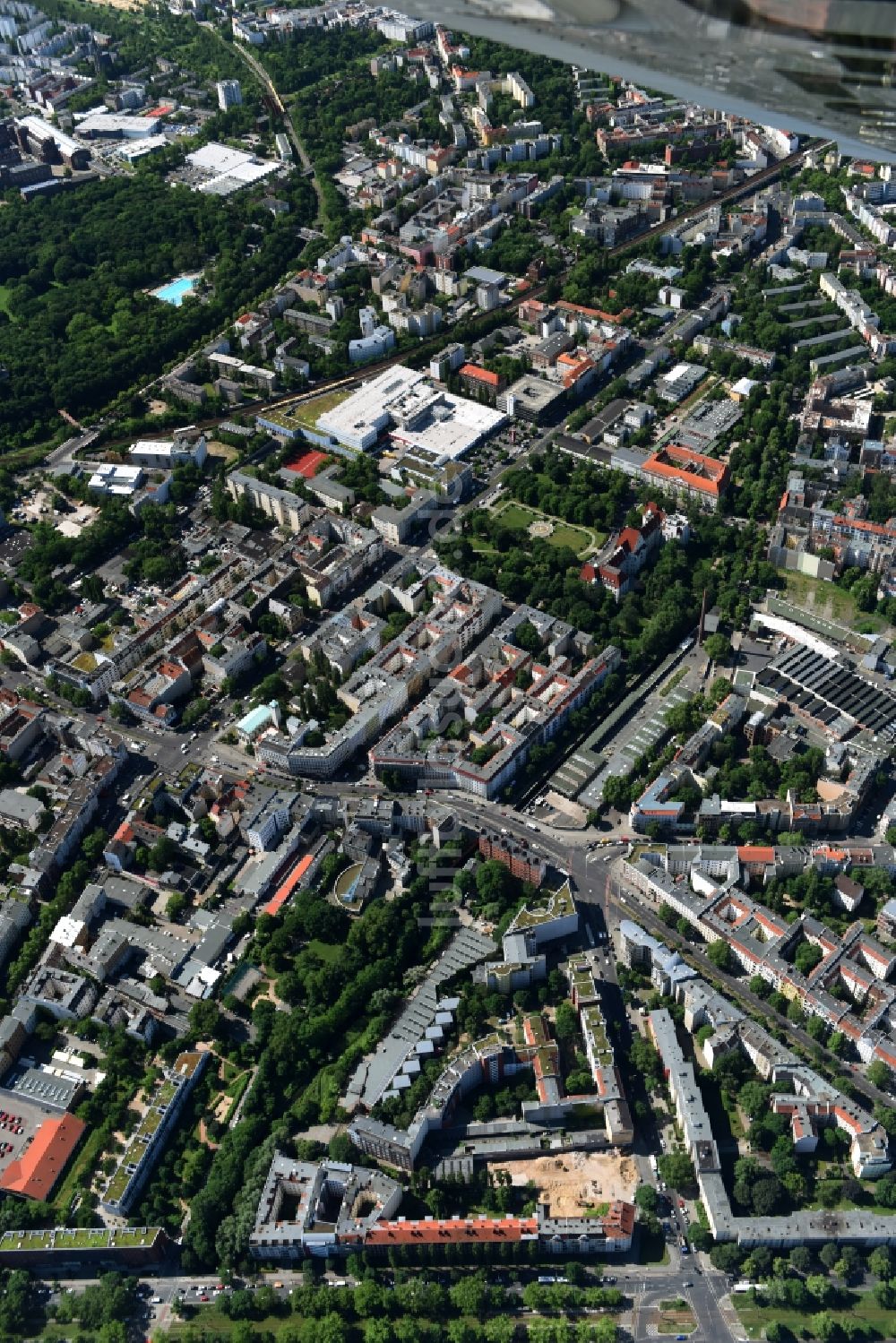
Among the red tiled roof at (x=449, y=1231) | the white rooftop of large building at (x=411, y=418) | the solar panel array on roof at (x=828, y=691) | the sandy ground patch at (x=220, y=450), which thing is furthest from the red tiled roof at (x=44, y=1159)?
the white rooftop of large building at (x=411, y=418)

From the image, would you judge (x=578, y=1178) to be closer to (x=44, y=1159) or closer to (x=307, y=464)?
(x=44, y=1159)

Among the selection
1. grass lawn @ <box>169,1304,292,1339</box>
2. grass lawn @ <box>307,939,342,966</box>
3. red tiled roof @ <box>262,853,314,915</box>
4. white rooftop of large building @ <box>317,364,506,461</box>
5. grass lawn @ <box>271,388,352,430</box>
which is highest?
white rooftop of large building @ <box>317,364,506,461</box>

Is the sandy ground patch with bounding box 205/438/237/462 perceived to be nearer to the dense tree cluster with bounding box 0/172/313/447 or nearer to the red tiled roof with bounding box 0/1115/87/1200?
the dense tree cluster with bounding box 0/172/313/447

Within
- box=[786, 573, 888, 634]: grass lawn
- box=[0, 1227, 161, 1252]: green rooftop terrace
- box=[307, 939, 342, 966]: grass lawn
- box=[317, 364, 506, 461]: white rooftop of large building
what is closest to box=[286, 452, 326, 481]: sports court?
box=[317, 364, 506, 461]: white rooftop of large building

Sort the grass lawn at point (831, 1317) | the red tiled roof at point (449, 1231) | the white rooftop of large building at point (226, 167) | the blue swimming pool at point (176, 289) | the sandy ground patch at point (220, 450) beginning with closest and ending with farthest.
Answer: the grass lawn at point (831, 1317)
the red tiled roof at point (449, 1231)
the sandy ground patch at point (220, 450)
the blue swimming pool at point (176, 289)
the white rooftop of large building at point (226, 167)

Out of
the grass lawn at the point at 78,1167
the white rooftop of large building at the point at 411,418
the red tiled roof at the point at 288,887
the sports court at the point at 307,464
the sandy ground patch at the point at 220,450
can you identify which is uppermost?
the white rooftop of large building at the point at 411,418

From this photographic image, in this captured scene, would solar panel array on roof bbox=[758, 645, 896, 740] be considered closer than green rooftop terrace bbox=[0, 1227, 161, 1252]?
No

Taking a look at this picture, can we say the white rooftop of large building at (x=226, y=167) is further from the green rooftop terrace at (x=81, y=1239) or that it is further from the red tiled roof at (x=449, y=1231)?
the red tiled roof at (x=449, y=1231)

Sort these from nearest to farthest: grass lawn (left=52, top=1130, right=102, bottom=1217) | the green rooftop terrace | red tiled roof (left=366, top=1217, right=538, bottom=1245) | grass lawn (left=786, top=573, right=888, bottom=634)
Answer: red tiled roof (left=366, top=1217, right=538, bottom=1245), the green rooftop terrace, grass lawn (left=52, top=1130, right=102, bottom=1217), grass lawn (left=786, top=573, right=888, bottom=634)

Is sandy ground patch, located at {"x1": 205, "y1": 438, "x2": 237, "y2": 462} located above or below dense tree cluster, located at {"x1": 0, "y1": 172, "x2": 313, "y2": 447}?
below
